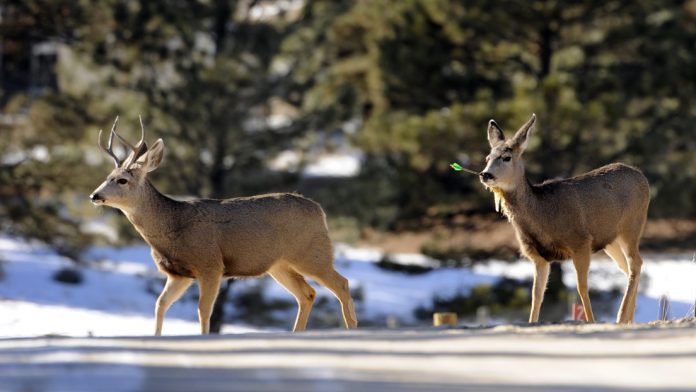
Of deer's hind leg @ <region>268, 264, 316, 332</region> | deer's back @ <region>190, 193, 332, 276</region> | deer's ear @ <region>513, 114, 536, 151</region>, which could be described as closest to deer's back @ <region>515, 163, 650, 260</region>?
deer's ear @ <region>513, 114, 536, 151</region>

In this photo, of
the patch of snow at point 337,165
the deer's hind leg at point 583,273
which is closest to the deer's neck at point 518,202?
the deer's hind leg at point 583,273

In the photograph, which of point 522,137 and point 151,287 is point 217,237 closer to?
point 522,137

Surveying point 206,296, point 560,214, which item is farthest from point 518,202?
point 206,296

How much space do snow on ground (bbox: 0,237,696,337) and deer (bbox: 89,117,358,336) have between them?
6.05 m

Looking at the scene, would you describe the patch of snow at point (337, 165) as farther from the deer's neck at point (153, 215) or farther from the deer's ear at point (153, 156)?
the deer's neck at point (153, 215)

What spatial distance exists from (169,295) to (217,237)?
67 centimetres

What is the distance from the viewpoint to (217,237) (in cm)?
1062

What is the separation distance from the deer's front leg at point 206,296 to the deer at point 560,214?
2.47 m

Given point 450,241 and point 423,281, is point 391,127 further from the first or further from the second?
point 423,281

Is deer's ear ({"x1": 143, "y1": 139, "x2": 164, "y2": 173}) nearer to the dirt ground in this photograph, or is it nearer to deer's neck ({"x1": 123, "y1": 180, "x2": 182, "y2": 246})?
deer's neck ({"x1": 123, "y1": 180, "x2": 182, "y2": 246})

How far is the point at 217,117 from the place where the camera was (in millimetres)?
20094

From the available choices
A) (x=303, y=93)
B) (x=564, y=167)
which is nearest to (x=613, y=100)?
(x=564, y=167)

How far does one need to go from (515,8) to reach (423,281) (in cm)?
598

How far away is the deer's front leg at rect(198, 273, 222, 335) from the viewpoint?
Answer: 10295 mm
